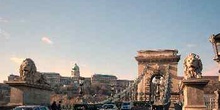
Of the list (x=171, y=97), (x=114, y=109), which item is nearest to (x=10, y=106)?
(x=114, y=109)

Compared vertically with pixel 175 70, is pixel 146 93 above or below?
below

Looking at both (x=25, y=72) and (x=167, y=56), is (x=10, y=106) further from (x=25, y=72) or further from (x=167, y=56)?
(x=167, y=56)

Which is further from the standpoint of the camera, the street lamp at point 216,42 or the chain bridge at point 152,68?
the chain bridge at point 152,68

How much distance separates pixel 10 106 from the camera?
21188 mm

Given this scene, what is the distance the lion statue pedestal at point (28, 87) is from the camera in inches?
798

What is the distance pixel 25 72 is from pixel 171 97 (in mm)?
56652

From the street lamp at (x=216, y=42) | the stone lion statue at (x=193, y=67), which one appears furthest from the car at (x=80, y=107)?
the stone lion statue at (x=193, y=67)

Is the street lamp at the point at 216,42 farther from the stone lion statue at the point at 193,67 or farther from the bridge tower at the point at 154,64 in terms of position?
the bridge tower at the point at 154,64

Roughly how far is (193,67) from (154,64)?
64.6m

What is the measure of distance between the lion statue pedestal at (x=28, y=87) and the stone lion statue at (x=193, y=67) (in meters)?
8.77

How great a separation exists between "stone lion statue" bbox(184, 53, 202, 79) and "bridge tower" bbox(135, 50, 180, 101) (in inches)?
2467

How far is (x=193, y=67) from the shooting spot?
1773 centimetres

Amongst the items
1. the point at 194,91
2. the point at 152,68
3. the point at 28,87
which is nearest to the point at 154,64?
the point at 152,68

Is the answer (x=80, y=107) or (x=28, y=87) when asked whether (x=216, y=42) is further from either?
(x=80, y=107)
